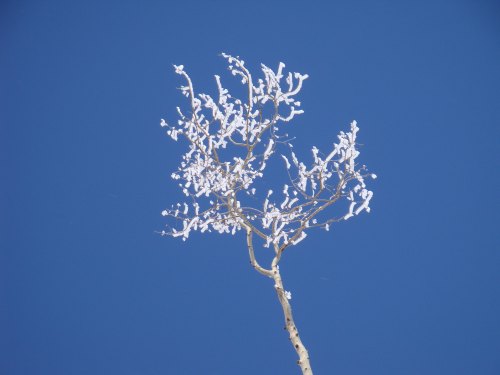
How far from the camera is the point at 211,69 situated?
190 inches

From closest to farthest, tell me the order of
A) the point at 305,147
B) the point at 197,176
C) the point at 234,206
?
the point at 234,206
the point at 197,176
the point at 305,147

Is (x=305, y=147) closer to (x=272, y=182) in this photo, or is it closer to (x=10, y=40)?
(x=272, y=182)

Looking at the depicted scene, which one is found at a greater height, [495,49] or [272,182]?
[495,49]

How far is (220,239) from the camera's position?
4.89 m

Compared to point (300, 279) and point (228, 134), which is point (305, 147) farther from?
point (228, 134)

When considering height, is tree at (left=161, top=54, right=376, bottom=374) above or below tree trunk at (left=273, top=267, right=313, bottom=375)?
above

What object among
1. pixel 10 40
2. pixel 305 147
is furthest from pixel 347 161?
pixel 10 40

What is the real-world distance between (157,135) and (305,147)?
110cm

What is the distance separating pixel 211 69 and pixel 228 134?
1659 mm

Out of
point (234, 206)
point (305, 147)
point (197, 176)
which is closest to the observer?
point (234, 206)

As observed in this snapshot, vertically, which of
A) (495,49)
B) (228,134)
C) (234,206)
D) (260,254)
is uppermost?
(495,49)

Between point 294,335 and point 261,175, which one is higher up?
point 261,175

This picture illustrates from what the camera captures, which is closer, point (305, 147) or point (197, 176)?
point (197, 176)

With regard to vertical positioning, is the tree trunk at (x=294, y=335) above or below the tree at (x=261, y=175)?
below
